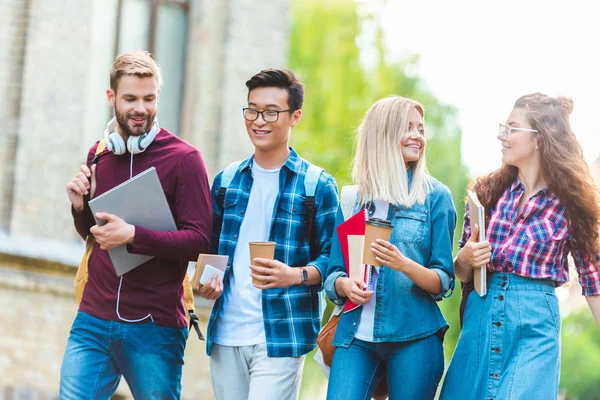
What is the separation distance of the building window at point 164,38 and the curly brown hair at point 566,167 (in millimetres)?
8058

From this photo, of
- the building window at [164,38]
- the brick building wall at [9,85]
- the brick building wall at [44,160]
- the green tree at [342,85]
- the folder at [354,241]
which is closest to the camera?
the folder at [354,241]

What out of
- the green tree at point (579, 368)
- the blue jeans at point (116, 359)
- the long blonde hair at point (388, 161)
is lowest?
the green tree at point (579, 368)

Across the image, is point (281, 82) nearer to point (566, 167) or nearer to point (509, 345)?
point (566, 167)

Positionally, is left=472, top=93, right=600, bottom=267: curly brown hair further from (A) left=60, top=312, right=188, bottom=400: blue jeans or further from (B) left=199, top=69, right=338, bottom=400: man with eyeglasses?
(A) left=60, top=312, right=188, bottom=400: blue jeans

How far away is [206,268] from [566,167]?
1.91 m

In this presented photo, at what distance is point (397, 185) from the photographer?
528 centimetres

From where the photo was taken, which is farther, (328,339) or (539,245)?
(328,339)

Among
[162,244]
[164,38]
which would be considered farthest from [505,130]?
[164,38]

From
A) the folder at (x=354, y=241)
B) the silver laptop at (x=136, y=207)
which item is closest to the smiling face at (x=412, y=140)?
the folder at (x=354, y=241)

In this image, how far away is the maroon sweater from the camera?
17.5 ft

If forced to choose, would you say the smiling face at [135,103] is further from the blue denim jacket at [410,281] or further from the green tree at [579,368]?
the green tree at [579,368]

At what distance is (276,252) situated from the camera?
5539 millimetres

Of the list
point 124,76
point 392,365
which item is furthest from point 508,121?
point 124,76

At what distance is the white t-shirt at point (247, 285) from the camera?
5.45m
